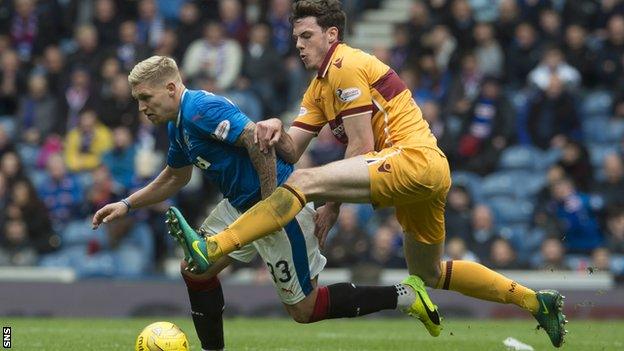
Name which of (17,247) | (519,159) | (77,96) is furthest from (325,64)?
(77,96)

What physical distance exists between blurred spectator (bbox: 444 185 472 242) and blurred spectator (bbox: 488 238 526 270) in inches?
15.2

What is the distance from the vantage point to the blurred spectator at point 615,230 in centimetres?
1691

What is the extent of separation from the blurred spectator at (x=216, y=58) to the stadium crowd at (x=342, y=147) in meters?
0.03

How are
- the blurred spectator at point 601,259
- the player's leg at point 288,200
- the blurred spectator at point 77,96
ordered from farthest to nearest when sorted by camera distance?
1. the blurred spectator at point 77,96
2. the blurred spectator at point 601,259
3. the player's leg at point 288,200

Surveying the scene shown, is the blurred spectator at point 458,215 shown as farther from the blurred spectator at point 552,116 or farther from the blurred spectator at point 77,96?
the blurred spectator at point 77,96

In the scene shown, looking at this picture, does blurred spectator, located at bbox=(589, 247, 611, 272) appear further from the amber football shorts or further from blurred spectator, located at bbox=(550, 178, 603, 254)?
the amber football shorts

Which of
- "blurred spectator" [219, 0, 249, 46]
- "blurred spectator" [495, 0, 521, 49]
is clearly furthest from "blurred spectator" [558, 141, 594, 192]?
"blurred spectator" [219, 0, 249, 46]

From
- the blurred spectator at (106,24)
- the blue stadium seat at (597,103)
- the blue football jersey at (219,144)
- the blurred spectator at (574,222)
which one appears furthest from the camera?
the blurred spectator at (106,24)

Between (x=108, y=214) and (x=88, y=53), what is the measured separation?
10780 mm

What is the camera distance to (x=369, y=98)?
920 cm

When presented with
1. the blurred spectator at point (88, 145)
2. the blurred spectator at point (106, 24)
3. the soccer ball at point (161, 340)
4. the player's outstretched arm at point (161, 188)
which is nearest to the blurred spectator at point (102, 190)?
the blurred spectator at point (88, 145)

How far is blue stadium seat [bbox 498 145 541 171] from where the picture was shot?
18.2 meters

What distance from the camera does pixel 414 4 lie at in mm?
20078

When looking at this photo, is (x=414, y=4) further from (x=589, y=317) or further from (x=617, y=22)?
(x=589, y=317)
